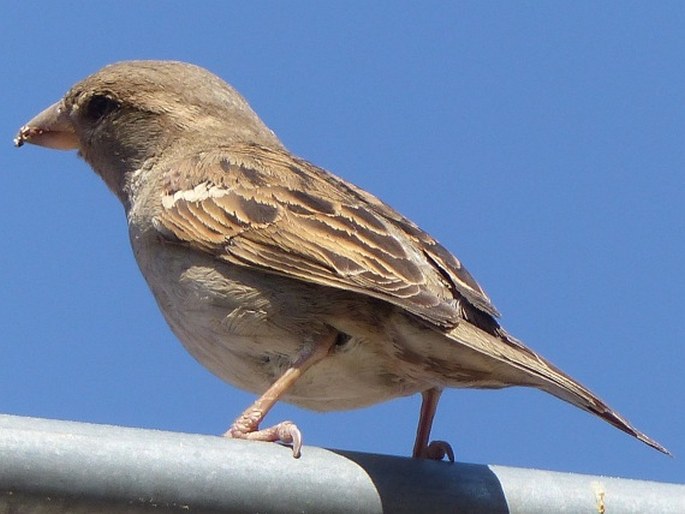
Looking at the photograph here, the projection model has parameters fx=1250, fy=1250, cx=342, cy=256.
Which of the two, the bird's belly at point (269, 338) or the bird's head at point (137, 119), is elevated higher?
the bird's head at point (137, 119)

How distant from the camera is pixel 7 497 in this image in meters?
2.47

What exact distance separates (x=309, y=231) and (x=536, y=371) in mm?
1196

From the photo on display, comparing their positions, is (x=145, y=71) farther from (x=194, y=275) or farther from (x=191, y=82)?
(x=194, y=275)

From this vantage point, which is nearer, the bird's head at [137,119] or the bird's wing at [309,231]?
the bird's wing at [309,231]

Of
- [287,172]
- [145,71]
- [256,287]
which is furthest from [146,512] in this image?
[145,71]

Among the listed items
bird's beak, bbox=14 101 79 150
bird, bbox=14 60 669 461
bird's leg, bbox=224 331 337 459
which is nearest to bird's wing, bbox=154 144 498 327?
bird, bbox=14 60 669 461

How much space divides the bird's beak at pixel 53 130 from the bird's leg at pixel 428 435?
8.31 feet

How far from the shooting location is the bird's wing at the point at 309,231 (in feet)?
14.9

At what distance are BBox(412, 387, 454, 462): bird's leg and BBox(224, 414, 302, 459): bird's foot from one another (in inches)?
30.2

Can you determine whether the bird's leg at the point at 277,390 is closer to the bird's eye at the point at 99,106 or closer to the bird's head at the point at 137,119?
the bird's head at the point at 137,119

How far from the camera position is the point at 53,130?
6.58 meters

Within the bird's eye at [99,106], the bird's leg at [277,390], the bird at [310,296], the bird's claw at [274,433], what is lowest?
the bird's claw at [274,433]

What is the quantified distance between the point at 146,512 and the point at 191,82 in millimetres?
4224

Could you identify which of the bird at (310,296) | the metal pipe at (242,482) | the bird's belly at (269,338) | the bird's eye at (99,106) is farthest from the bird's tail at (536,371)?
the bird's eye at (99,106)
